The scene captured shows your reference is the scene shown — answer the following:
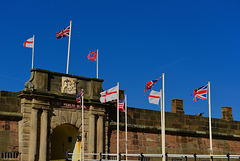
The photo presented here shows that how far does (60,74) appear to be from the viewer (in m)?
21.7

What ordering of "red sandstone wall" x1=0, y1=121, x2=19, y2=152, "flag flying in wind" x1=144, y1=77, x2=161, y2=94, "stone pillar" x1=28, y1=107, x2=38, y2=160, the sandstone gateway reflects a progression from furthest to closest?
the sandstone gateway → "stone pillar" x1=28, y1=107, x2=38, y2=160 → "red sandstone wall" x1=0, y1=121, x2=19, y2=152 → "flag flying in wind" x1=144, y1=77, x2=161, y2=94

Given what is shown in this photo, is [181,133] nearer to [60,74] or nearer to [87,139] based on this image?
[87,139]

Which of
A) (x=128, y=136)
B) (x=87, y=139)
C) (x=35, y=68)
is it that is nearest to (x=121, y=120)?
(x=128, y=136)

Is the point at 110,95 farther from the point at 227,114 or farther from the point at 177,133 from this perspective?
the point at 227,114

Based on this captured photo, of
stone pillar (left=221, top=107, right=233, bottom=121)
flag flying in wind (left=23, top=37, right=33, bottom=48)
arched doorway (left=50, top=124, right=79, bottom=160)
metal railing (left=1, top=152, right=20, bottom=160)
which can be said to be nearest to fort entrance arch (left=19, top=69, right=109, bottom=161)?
arched doorway (left=50, top=124, right=79, bottom=160)

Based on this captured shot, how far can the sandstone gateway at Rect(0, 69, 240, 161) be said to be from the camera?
19.8 metres

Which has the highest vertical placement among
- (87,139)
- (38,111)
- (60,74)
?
(60,74)

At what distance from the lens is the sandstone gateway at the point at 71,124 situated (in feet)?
64.9

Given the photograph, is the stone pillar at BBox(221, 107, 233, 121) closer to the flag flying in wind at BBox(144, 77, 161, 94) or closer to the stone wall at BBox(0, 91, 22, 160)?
the flag flying in wind at BBox(144, 77, 161, 94)

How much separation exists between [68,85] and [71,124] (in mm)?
2204

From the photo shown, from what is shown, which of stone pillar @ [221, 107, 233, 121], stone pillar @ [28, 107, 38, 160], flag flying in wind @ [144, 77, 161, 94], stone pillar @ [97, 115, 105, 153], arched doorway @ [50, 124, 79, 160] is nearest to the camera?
flag flying in wind @ [144, 77, 161, 94]

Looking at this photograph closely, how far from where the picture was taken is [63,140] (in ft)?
78.9

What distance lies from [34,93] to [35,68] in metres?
1.41

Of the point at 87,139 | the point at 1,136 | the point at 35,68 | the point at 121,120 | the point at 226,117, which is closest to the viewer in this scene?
the point at 1,136
